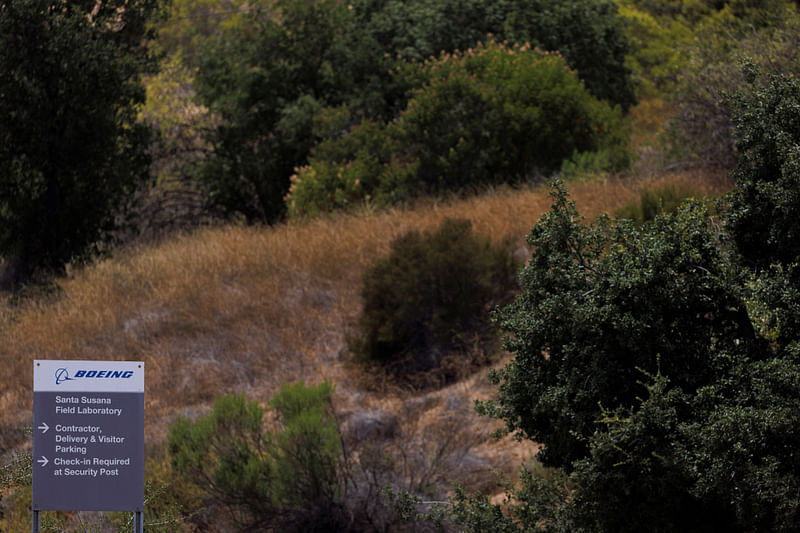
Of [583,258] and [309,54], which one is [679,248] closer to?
[583,258]

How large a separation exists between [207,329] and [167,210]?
8.30 m

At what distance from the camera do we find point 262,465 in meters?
7.55

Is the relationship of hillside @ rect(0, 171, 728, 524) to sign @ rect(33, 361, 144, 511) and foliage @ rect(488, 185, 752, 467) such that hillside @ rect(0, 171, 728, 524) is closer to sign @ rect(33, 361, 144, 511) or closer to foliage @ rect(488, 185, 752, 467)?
foliage @ rect(488, 185, 752, 467)

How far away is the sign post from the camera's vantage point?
465 cm

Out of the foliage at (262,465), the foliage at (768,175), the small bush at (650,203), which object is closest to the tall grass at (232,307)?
the small bush at (650,203)

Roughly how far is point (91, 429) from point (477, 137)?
1225 centimetres

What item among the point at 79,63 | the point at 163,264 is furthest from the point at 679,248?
the point at 79,63

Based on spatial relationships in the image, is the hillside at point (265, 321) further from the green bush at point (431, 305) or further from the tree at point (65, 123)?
the tree at point (65, 123)

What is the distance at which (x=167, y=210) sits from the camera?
19.6m

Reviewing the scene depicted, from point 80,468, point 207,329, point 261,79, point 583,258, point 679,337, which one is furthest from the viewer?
point 261,79

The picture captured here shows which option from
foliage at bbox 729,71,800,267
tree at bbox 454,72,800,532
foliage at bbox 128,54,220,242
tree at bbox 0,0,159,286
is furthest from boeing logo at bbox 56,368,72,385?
foliage at bbox 128,54,220,242

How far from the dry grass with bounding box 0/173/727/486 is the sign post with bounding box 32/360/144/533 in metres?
4.64

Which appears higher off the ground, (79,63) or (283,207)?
(79,63)

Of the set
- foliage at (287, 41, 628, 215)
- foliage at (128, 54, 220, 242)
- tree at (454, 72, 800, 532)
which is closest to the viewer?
tree at (454, 72, 800, 532)
